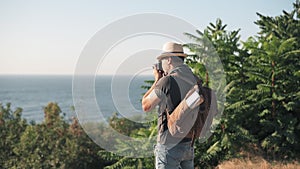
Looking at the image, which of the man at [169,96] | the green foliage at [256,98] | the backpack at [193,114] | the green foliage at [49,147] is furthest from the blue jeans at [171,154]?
the green foliage at [49,147]

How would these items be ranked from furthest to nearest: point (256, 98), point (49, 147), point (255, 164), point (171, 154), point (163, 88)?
point (49, 147), point (256, 98), point (255, 164), point (171, 154), point (163, 88)

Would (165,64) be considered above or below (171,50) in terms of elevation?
below

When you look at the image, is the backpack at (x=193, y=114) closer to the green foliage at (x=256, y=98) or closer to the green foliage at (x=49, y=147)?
the green foliage at (x=256, y=98)

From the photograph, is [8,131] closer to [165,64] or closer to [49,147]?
[49,147]

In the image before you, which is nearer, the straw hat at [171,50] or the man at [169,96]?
the man at [169,96]

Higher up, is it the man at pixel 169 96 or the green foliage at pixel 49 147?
the man at pixel 169 96

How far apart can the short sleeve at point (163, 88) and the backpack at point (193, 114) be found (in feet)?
0.49

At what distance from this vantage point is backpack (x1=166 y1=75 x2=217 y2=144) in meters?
2.89

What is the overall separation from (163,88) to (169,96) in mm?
89

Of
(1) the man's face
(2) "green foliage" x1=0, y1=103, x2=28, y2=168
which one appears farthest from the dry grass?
(2) "green foliage" x1=0, y1=103, x2=28, y2=168

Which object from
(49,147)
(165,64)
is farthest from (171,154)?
(49,147)

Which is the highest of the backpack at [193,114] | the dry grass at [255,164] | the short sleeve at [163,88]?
the short sleeve at [163,88]

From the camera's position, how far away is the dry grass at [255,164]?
665 centimetres

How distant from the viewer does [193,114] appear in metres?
2.98
